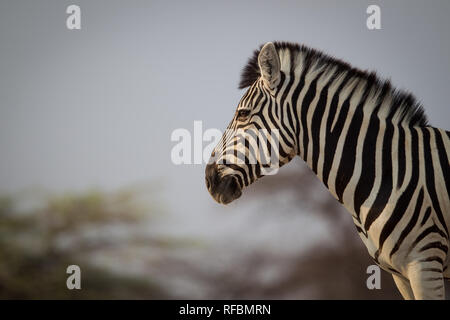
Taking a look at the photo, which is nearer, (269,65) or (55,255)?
(269,65)

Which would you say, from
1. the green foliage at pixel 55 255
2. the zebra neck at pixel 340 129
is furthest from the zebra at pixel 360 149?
the green foliage at pixel 55 255

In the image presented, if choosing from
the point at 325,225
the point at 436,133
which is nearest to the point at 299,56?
the point at 436,133

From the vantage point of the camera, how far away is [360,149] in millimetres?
1961

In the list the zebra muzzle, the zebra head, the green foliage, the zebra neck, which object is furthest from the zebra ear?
the green foliage

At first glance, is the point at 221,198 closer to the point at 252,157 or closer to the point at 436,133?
the point at 252,157

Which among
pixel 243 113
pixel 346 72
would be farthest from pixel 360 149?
pixel 243 113

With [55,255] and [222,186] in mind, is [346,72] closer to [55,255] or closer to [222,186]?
[222,186]

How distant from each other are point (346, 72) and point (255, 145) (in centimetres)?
57

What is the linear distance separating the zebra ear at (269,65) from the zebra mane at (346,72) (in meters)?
0.09

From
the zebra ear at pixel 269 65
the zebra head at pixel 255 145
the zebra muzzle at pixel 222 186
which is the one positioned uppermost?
the zebra ear at pixel 269 65

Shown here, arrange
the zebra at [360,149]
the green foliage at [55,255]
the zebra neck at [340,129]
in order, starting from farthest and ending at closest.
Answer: the green foliage at [55,255] → the zebra neck at [340,129] → the zebra at [360,149]

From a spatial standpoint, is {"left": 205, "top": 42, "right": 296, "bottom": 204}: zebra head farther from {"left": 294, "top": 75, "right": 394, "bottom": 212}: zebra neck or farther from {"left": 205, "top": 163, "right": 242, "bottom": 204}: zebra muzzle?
{"left": 294, "top": 75, "right": 394, "bottom": 212}: zebra neck

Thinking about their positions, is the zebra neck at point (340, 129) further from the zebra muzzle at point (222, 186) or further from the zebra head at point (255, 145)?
the zebra muzzle at point (222, 186)

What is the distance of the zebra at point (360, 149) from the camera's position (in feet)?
5.85
